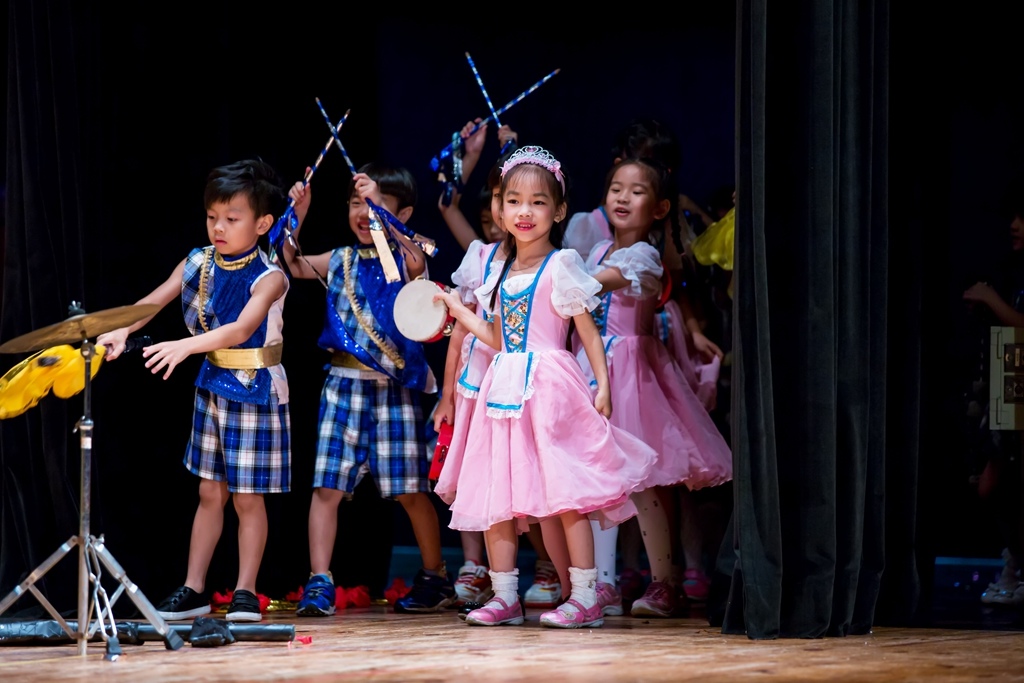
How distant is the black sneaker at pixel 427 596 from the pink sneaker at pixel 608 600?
57 cm

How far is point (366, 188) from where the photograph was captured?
4.16m

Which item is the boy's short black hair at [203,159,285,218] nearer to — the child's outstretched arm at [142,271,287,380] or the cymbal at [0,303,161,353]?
the child's outstretched arm at [142,271,287,380]

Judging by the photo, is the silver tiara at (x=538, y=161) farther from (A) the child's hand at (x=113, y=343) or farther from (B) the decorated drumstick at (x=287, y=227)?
(A) the child's hand at (x=113, y=343)

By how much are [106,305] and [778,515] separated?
213cm

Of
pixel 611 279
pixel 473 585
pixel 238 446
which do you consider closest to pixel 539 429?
pixel 611 279

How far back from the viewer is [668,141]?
4559 mm

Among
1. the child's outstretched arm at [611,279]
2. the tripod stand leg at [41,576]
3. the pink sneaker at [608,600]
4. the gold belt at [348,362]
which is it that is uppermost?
the child's outstretched arm at [611,279]

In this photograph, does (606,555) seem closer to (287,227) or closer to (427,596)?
(427,596)

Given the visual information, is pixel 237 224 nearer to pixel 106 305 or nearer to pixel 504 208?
pixel 106 305

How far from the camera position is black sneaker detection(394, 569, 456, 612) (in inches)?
165

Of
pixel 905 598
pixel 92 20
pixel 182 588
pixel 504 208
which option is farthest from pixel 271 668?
pixel 92 20

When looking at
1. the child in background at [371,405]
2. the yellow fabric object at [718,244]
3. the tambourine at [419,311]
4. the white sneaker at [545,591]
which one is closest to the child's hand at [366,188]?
the child in background at [371,405]

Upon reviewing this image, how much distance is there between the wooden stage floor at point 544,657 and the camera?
2.69 metres

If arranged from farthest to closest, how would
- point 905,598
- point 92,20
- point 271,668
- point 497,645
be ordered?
point 92,20
point 905,598
point 497,645
point 271,668
